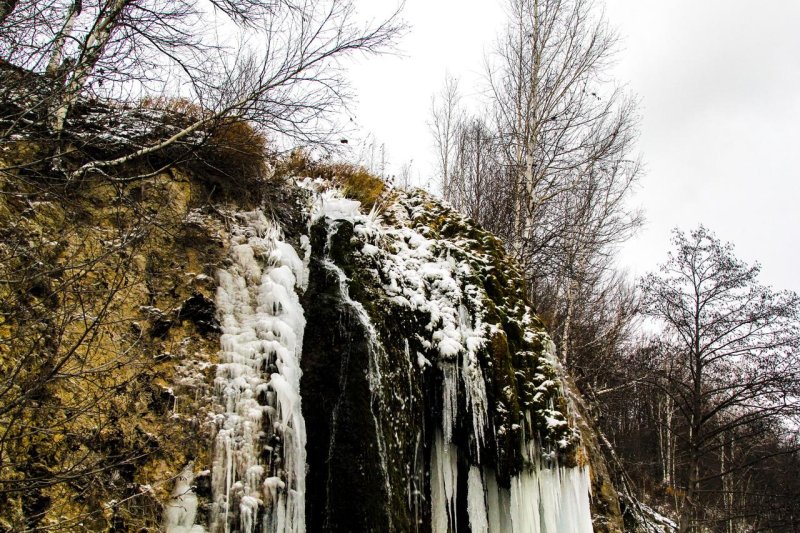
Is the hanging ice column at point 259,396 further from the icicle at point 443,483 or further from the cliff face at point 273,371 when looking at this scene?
the icicle at point 443,483

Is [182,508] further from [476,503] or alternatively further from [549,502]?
[549,502]

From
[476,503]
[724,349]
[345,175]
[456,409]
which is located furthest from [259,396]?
[724,349]

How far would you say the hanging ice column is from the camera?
11.1ft

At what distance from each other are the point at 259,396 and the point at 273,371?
9.6 inches

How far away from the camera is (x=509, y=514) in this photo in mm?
4695

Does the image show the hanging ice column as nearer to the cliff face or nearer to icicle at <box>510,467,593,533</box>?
the cliff face

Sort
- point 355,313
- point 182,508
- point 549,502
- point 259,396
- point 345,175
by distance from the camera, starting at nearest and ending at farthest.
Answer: point 182,508 → point 259,396 → point 355,313 → point 549,502 → point 345,175

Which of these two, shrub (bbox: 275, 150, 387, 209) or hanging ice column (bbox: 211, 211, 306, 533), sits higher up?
shrub (bbox: 275, 150, 387, 209)

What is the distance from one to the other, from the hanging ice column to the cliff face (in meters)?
0.01

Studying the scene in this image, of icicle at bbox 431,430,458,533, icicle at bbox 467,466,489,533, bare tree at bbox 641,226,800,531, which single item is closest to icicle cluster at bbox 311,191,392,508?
icicle at bbox 431,430,458,533

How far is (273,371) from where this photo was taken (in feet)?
12.9

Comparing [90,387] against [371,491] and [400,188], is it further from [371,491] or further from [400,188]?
[400,188]

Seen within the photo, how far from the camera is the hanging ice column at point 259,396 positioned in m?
3.38

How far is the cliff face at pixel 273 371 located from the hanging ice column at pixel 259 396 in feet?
0.05
